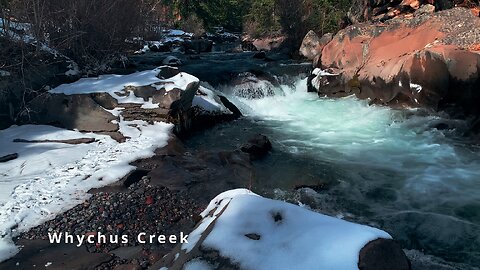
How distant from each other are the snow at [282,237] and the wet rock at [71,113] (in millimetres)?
5468

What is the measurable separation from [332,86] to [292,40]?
10.7 m

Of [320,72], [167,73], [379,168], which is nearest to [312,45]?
A: [320,72]

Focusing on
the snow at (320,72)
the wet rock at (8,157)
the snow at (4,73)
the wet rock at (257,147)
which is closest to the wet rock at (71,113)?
the snow at (4,73)

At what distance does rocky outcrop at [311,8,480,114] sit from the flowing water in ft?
1.81

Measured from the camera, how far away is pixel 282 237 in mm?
2539

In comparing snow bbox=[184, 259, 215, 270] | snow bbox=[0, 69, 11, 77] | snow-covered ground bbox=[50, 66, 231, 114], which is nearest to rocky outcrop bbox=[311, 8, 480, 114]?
snow-covered ground bbox=[50, 66, 231, 114]

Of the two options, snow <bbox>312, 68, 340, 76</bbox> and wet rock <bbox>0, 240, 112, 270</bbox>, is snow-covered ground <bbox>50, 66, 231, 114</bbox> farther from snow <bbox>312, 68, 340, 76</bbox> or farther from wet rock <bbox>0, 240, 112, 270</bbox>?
snow <bbox>312, 68, 340, 76</bbox>

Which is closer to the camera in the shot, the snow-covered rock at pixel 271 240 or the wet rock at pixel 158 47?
the snow-covered rock at pixel 271 240

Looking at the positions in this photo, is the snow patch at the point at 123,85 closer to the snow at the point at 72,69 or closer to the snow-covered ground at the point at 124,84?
the snow-covered ground at the point at 124,84

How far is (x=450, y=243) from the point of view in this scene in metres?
4.61

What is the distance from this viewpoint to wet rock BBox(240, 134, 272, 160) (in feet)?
24.5

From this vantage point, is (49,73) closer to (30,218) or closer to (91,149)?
(91,149)

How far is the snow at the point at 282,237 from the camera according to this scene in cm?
229

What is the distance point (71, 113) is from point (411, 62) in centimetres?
835
